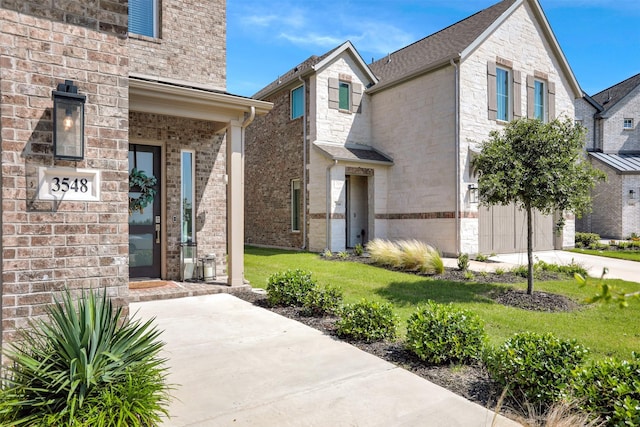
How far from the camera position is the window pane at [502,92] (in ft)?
44.2

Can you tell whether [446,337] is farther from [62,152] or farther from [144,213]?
[144,213]

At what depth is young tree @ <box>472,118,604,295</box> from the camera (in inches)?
277

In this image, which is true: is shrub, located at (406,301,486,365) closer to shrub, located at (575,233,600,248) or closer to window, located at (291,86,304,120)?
window, located at (291,86,304,120)

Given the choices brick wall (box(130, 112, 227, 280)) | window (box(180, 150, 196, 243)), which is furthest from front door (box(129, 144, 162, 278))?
window (box(180, 150, 196, 243))

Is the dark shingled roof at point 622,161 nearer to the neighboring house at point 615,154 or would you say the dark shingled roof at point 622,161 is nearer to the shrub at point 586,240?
the neighboring house at point 615,154

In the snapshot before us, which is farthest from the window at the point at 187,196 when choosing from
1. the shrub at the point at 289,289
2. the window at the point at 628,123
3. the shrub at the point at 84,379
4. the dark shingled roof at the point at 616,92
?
the window at the point at 628,123

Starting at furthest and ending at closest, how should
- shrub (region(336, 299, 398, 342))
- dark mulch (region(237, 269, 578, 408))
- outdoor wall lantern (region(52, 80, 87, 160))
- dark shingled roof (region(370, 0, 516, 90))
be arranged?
dark shingled roof (region(370, 0, 516, 90)) → shrub (region(336, 299, 398, 342)) → dark mulch (region(237, 269, 578, 408)) → outdoor wall lantern (region(52, 80, 87, 160))

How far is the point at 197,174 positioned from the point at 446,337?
6194mm

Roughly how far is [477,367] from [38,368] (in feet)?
12.1

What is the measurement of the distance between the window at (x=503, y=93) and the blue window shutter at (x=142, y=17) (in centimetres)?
1088

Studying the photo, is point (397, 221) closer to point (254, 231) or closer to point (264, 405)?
point (254, 231)

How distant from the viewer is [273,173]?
16812 mm

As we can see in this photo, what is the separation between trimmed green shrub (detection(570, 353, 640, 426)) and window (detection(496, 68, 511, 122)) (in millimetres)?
12001

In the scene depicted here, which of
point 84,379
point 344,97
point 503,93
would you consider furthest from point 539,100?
point 84,379
